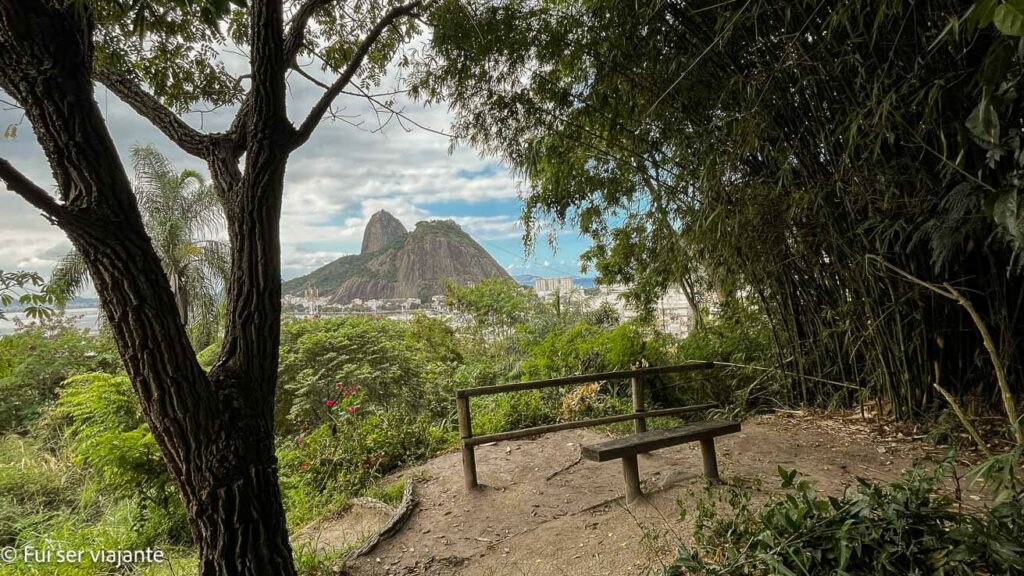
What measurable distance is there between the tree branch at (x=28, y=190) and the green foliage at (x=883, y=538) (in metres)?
2.08

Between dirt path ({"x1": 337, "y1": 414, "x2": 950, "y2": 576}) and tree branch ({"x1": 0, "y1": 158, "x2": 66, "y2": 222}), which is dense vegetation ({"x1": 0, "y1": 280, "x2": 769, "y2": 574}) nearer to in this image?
dirt path ({"x1": 337, "y1": 414, "x2": 950, "y2": 576})

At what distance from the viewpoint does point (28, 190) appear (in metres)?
1.38

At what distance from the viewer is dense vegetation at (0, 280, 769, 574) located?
10.3 ft

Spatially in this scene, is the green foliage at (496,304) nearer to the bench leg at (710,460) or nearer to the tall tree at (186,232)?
the tall tree at (186,232)

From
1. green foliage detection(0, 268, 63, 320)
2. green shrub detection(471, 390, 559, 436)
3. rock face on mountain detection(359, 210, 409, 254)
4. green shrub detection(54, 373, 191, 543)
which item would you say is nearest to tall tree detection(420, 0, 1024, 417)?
green shrub detection(471, 390, 559, 436)

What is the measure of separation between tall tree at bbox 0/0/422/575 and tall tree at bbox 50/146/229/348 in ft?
21.2

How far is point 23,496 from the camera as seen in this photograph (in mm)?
4141

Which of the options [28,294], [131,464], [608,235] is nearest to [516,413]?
[608,235]

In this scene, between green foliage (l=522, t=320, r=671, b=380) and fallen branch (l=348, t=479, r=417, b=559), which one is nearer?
fallen branch (l=348, t=479, r=417, b=559)

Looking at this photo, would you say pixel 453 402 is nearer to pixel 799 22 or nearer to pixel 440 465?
pixel 440 465

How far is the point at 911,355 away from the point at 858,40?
223 centimetres

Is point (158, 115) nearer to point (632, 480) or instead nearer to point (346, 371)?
point (632, 480)

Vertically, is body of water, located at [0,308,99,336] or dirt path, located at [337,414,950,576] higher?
body of water, located at [0,308,99,336]

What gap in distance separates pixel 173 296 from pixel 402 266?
11044mm
